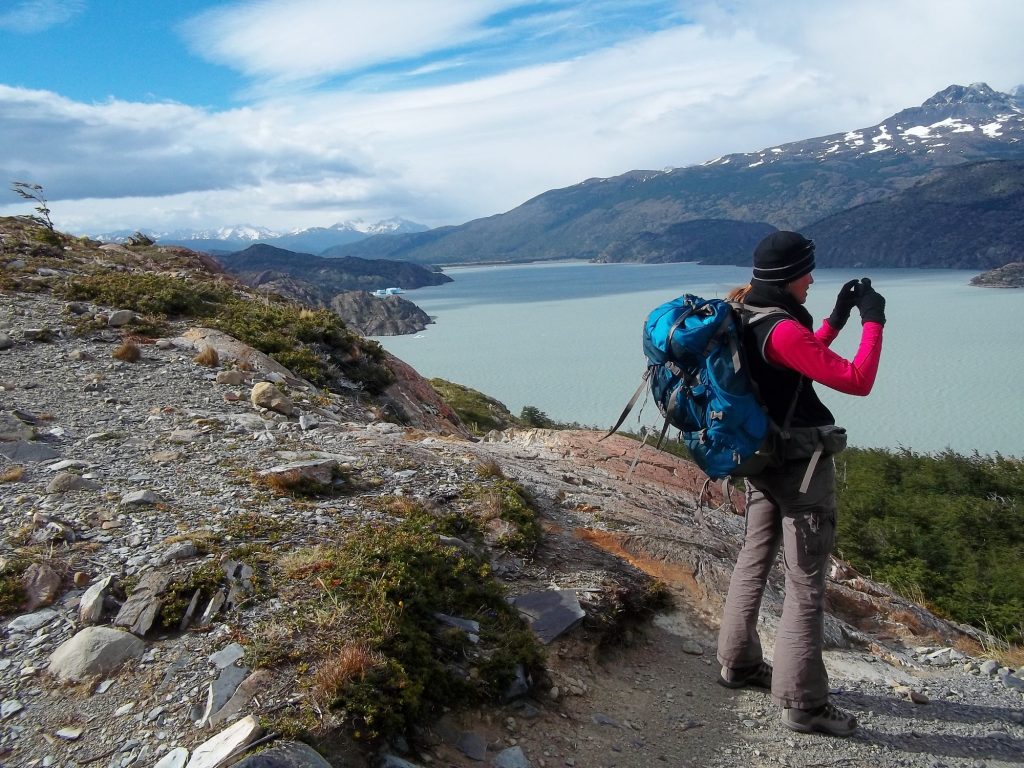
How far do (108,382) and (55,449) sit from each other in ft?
7.76

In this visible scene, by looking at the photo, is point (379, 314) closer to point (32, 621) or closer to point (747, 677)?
point (32, 621)

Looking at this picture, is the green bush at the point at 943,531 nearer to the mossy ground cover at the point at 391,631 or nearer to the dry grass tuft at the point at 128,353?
the mossy ground cover at the point at 391,631

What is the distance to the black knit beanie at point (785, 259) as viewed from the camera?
379 cm

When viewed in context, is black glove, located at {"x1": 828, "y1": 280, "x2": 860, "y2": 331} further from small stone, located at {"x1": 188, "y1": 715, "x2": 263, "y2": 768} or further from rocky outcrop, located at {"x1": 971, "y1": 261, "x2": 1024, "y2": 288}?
rocky outcrop, located at {"x1": 971, "y1": 261, "x2": 1024, "y2": 288}

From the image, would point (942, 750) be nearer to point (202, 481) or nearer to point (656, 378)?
Result: point (656, 378)

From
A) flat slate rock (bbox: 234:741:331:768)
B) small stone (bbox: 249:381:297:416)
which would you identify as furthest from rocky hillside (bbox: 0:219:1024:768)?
small stone (bbox: 249:381:297:416)

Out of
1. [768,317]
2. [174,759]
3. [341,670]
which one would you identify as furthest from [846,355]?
[174,759]

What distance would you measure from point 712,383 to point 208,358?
24.4 feet

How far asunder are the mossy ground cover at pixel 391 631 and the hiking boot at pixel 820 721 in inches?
53.3

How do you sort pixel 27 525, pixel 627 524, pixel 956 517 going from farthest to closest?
pixel 956 517
pixel 627 524
pixel 27 525

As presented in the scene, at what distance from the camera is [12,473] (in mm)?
5422

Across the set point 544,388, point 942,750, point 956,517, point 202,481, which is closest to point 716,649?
point 942,750

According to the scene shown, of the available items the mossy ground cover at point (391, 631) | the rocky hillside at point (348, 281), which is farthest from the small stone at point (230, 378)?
the rocky hillside at point (348, 281)

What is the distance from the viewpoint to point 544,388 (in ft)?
216
